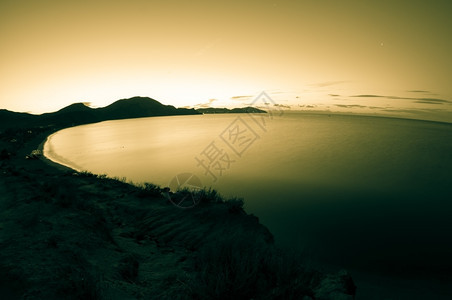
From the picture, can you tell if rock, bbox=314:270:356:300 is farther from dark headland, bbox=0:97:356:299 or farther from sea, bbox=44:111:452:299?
sea, bbox=44:111:452:299

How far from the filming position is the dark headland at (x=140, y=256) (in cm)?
346

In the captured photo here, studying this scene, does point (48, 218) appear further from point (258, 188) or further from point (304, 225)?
point (258, 188)

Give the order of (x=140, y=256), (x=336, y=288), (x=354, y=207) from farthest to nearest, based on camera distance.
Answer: (x=354, y=207)
(x=140, y=256)
(x=336, y=288)

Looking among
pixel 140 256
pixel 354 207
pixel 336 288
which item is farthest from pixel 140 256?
pixel 354 207

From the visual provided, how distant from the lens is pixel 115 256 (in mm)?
5039

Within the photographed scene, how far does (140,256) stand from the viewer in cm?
564

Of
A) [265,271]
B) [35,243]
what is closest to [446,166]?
[265,271]

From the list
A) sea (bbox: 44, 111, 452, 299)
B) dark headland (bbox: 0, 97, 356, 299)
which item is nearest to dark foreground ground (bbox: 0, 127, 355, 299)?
dark headland (bbox: 0, 97, 356, 299)

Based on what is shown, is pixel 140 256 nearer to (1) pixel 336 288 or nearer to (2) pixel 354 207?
(1) pixel 336 288

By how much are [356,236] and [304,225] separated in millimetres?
2109

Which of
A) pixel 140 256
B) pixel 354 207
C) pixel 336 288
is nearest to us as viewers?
pixel 336 288

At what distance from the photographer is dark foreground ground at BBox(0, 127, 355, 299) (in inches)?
136

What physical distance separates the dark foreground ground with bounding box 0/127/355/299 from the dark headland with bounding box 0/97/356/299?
0.02 m

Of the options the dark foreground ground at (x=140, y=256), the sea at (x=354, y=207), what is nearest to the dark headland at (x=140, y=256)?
the dark foreground ground at (x=140, y=256)
